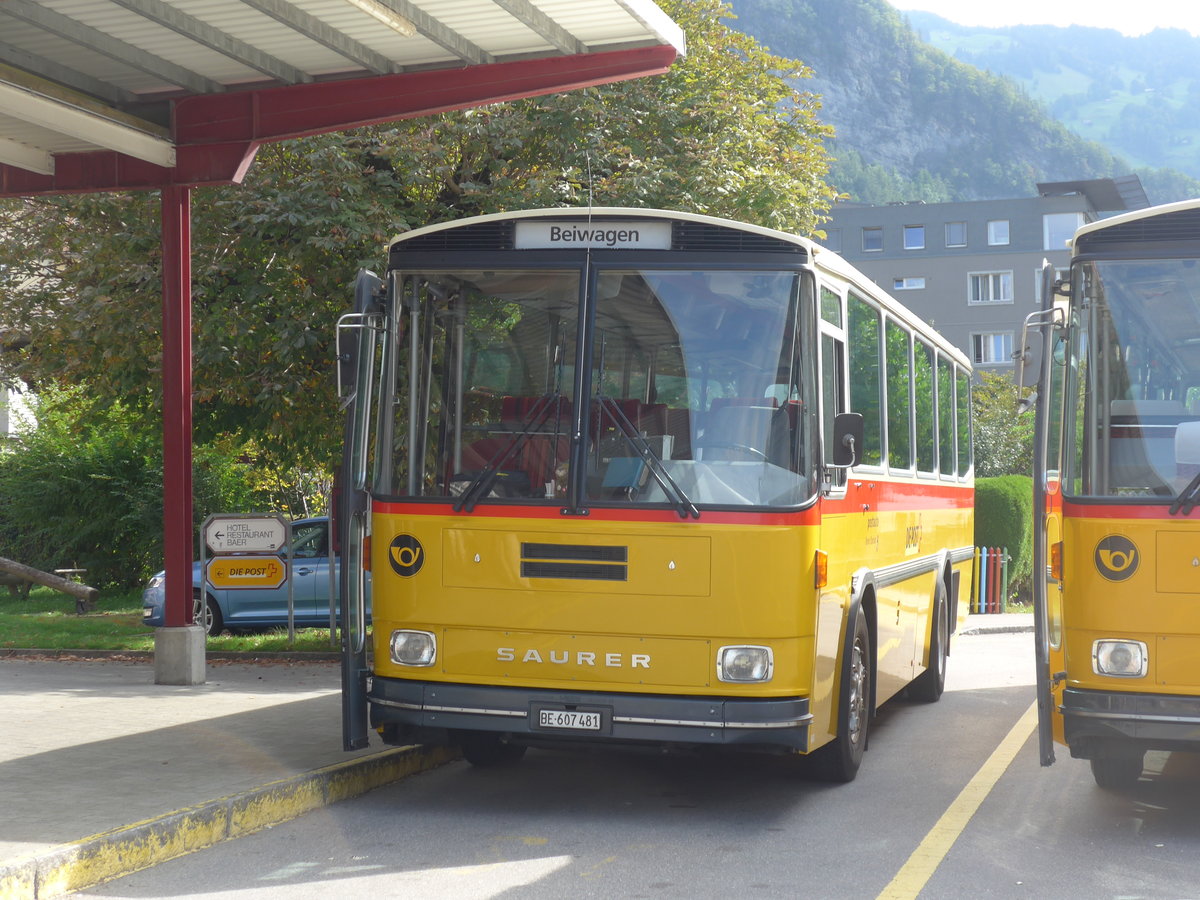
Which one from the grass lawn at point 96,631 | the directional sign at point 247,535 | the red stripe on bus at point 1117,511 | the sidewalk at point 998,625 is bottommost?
the sidewalk at point 998,625

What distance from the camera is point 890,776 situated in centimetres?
942

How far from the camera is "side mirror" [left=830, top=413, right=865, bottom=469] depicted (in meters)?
8.04

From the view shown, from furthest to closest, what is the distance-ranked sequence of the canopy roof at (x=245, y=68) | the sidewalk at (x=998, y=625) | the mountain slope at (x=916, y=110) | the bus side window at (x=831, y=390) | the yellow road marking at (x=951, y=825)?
the mountain slope at (x=916, y=110) < the sidewalk at (x=998, y=625) < the canopy roof at (x=245, y=68) < the bus side window at (x=831, y=390) < the yellow road marking at (x=951, y=825)

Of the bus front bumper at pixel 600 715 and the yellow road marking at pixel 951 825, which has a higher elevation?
the bus front bumper at pixel 600 715

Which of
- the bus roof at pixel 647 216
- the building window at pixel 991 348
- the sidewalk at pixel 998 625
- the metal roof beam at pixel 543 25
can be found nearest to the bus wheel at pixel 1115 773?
the bus roof at pixel 647 216

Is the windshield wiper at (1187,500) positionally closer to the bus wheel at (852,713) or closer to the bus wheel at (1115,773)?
the bus wheel at (1115,773)

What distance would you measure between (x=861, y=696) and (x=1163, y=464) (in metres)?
2.58

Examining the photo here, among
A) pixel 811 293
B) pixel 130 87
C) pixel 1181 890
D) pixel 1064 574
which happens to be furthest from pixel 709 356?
pixel 130 87

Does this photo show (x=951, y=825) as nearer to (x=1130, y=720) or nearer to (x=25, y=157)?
(x=1130, y=720)

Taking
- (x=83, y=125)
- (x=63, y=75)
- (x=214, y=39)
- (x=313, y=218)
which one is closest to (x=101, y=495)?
(x=313, y=218)

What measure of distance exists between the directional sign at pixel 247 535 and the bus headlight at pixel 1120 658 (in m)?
9.89

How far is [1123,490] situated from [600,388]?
8.48 ft

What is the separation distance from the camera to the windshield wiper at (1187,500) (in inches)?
280

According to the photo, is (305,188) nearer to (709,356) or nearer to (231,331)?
(231,331)
